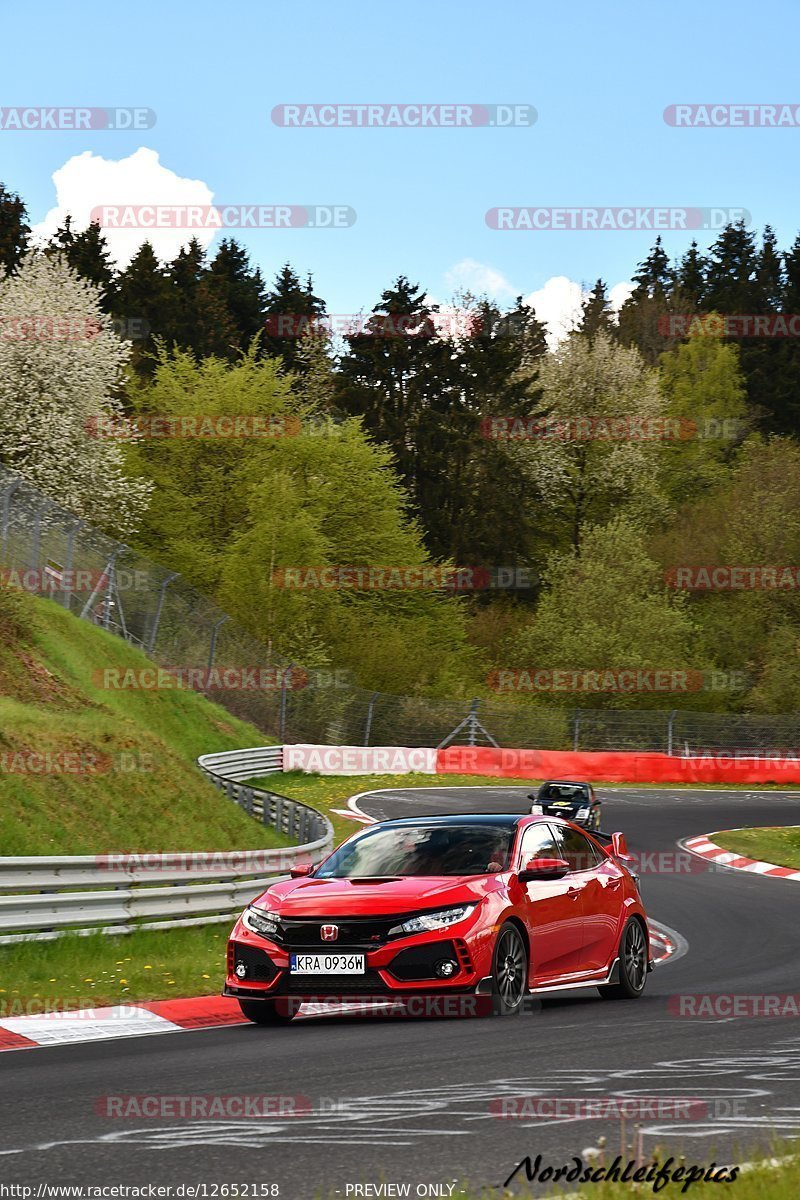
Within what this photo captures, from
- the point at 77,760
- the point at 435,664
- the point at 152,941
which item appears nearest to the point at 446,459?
the point at 435,664

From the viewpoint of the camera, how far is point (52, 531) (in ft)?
109

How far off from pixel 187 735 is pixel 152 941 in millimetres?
20301

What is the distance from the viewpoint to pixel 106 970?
13.6m

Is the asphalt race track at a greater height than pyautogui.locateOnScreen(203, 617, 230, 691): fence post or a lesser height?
lesser

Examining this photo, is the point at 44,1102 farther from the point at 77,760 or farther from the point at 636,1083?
the point at 77,760

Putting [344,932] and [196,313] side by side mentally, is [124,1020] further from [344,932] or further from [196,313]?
[196,313]

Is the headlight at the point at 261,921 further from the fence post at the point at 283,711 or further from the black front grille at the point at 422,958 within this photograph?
the fence post at the point at 283,711

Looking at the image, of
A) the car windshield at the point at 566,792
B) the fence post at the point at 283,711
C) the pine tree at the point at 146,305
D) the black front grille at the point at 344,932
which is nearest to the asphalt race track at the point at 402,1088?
the black front grille at the point at 344,932

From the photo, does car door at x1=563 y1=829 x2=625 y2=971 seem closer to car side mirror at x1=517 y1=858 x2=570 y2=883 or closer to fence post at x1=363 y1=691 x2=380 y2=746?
car side mirror at x1=517 y1=858 x2=570 y2=883

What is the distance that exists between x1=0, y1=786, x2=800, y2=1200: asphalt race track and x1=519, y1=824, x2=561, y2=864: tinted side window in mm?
1101

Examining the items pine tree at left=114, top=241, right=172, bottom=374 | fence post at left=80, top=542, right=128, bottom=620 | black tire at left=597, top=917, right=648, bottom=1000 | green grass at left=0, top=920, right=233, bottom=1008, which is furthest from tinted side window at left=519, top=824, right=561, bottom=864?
pine tree at left=114, top=241, right=172, bottom=374

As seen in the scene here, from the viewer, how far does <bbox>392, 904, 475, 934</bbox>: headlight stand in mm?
10891

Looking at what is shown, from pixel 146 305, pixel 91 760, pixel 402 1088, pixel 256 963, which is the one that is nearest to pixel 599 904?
pixel 256 963

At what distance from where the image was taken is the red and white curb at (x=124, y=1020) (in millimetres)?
10438
